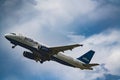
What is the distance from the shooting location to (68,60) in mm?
101125

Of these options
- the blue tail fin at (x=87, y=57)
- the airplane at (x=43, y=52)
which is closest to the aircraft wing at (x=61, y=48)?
the airplane at (x=43, y=52)

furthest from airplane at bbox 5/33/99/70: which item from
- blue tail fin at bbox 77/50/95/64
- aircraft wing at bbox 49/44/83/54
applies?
blue tail fin at bbox 77/50/95/64

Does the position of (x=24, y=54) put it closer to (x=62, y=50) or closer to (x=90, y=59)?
(x=62, y=50)

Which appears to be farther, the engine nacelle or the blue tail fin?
the blue tail fin

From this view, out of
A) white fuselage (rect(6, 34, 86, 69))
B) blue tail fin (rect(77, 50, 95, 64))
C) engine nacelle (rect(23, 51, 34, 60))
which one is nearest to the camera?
white fuselage (rect(6, 34, 86, 69))

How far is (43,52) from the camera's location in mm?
97812

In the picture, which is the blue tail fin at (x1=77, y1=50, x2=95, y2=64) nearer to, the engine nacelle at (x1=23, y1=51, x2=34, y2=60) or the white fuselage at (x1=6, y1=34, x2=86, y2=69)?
the white fuselage at (x1=6, y1=34, x2=86, y2=69)

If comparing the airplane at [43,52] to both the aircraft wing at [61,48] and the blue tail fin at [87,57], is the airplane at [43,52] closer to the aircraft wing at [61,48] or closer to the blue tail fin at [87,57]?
the aircraft wing at [61,48]

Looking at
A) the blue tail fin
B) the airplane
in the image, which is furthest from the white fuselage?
the blue tail fin

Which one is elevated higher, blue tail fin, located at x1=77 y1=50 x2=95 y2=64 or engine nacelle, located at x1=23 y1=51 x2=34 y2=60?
blue tail fin, located at x1=77 y1=50 x2=95 y2=64

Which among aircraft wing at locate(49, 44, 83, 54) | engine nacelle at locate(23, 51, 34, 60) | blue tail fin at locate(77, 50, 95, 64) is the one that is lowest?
aircraft wing at locate(49, 44, 83, 54)

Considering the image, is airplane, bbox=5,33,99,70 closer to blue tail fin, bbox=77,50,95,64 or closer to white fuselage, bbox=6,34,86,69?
white fuselage, bbox=6,34,86,69

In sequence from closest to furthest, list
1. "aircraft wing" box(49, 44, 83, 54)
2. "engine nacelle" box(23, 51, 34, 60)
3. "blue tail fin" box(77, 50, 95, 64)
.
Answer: "aircraft wing" box(49, 44, 83, 54), "engine nacelle" box(23, 51, 34, 60), "blue tail fin" box(77, 50, 95, 64)

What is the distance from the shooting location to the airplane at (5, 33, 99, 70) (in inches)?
3632
